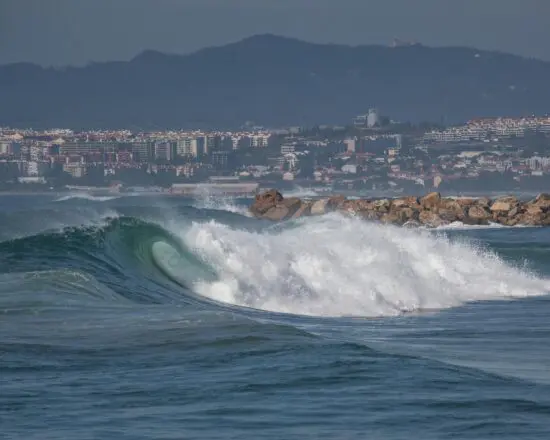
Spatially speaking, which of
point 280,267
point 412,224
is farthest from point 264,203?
point 280,267

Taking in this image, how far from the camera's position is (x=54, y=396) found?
37.3 feet

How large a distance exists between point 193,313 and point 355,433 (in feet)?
18.5

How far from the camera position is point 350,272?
78.0ft

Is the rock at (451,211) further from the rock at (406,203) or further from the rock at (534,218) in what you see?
the rock at (534,218)

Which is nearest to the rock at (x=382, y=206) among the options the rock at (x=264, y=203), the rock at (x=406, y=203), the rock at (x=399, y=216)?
the rock at (x=406, y=203)

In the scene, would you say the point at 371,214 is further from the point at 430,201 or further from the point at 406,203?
the point at 430,201

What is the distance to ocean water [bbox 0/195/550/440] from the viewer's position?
10.8 meters

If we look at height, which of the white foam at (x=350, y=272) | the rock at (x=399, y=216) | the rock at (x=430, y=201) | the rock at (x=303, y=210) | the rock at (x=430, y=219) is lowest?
the rock at (x=303, y=210)

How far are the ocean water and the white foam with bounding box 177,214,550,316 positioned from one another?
0.17 feet

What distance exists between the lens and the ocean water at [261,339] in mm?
10797

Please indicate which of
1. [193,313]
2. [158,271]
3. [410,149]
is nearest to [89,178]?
[410,149]

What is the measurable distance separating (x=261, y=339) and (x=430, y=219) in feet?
144

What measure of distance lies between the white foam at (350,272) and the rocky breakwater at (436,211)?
26556 mm

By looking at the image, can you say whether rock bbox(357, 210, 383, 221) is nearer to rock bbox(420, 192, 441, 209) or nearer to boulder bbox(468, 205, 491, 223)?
rock bbox(420, 192, 441, 209)
